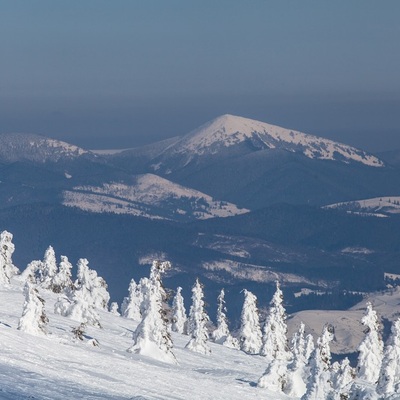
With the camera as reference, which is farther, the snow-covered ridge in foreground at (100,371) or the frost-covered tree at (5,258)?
the frost-covered tree at (5,258)

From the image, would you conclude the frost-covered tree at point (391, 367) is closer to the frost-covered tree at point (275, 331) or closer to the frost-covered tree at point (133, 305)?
the frost-covered tree at point (275, 331)

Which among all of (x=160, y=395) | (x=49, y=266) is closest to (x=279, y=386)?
(x=160, y=395)

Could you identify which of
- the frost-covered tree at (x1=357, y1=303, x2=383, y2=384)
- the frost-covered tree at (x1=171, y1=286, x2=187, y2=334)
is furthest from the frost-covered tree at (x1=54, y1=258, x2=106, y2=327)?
the frost-covered tree at (x1=357, y1=303, x2=383, y2=384)

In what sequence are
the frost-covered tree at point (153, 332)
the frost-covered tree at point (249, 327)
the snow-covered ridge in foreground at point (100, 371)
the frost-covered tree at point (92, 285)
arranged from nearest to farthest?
the snow-covered ridge in foreground at point (100, 371) < the frost-covered tree at point (153, 332) < the frost-covered tree at point (249, 327) < the frost-covered tree at point (92, 285)

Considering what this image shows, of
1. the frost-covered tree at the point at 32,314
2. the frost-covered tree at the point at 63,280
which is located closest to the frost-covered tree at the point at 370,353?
the frost-covered tree at the point at 32,314

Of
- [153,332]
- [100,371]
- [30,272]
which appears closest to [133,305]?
[30,272]

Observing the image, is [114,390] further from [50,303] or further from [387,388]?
[50,303]

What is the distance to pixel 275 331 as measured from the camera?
118750mm

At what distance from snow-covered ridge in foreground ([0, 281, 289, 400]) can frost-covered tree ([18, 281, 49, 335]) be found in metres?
0.93

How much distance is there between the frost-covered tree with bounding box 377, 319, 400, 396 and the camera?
187 ft

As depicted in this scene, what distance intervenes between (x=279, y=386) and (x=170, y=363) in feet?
27.7

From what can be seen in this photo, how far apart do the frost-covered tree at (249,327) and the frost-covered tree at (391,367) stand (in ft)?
194

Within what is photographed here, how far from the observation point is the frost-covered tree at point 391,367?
2242 inches

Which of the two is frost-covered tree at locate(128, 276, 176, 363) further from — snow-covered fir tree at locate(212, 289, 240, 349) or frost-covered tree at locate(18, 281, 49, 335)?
snow-covered fir tree at locate(212, 289, 240, 349)
